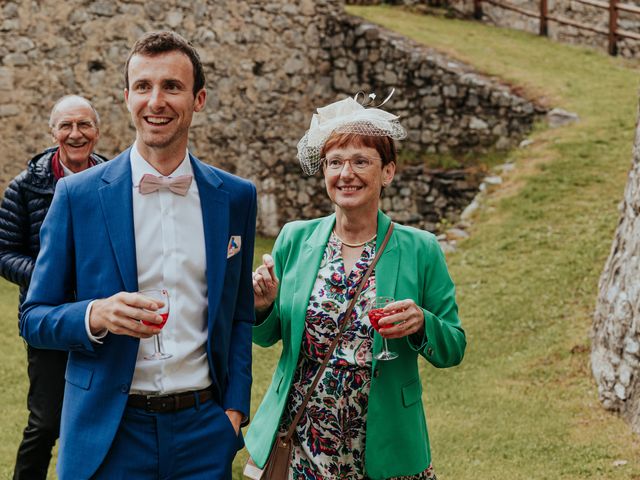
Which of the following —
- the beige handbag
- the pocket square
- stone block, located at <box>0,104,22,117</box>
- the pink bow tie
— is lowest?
stone block, located at <box>0,104,22,117</box>

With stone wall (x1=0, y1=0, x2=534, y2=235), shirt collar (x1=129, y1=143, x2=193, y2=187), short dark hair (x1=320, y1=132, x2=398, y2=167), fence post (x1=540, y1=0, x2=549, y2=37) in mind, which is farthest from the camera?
fence post (x1=540, y1=0, x2=549, y2=37)

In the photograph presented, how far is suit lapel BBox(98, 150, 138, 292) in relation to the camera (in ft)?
8.71

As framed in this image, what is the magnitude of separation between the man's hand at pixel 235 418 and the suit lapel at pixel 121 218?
526 millimetres

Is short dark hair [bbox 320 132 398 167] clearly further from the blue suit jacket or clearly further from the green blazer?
the blue suit jacket

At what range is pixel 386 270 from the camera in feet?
10.7

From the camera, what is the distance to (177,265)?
2.75 metres

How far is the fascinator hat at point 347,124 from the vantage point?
3305mm

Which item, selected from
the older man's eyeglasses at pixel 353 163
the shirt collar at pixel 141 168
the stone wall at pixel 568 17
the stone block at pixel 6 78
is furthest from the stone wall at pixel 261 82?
the shirt collar at pixel 141 168

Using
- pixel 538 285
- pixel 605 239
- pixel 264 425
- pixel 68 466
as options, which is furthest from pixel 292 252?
pixel 605 239

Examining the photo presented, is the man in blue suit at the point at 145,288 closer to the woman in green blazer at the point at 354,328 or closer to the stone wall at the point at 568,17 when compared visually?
the woman in green blazer at the point at 354,328

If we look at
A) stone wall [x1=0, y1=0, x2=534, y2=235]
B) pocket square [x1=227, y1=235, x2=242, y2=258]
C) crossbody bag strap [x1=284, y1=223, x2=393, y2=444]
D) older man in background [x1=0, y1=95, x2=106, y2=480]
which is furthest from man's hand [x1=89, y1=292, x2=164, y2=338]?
stone wall [x1=0, y1=0, x2=534, y2=235]

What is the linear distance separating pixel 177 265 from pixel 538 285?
6.26 metres

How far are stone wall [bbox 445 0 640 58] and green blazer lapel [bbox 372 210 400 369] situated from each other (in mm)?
14089

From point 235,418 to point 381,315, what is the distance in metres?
0.57
